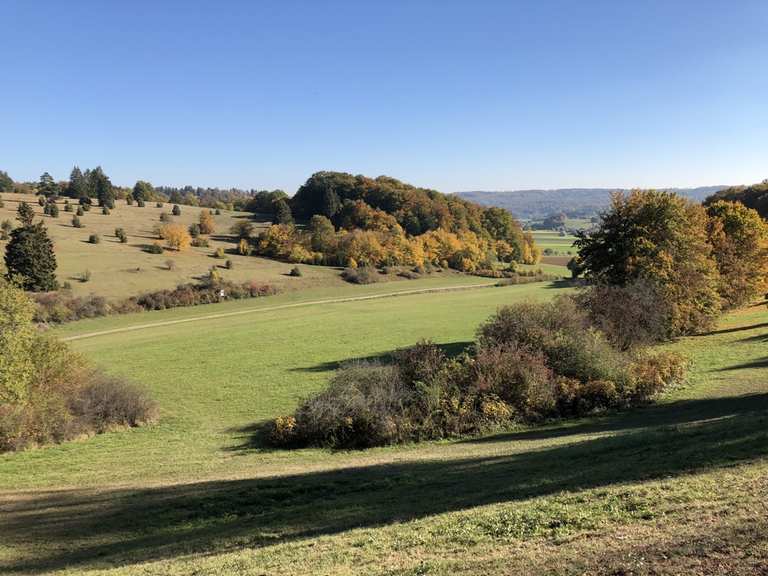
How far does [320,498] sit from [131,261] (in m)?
79.6

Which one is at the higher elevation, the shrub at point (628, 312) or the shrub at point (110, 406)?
the shrub at point (628, 312)

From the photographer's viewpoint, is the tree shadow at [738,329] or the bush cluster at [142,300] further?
the bush cluster at [142,300]

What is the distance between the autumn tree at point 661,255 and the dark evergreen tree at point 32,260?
61906 millimetres

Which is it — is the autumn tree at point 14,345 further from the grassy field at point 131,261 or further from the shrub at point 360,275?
the shrub at point 360,275

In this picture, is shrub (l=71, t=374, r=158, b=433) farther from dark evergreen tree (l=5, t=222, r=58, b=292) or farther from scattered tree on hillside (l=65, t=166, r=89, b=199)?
scattered tree on hillside (l=65, t=166, r=89, b=199)

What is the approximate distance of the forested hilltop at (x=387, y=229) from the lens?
351ft

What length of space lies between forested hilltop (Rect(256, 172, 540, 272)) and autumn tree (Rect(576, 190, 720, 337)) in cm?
6663

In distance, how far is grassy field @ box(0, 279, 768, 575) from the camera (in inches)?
347

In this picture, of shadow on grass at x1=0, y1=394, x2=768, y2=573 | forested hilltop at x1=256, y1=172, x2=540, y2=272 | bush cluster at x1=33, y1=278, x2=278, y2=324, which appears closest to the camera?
shadow on grass at x1=0, y1=394, x2=768, y2=573

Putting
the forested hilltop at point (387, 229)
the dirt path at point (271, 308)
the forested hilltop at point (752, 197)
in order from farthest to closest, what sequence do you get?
1. the forested hilltop at point (387, 229)
2. the forested hilltop at point (752, 197)
3. the dirt path at point (271, 308)

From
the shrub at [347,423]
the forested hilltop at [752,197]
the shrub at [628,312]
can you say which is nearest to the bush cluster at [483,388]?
the shrub at [347,423]

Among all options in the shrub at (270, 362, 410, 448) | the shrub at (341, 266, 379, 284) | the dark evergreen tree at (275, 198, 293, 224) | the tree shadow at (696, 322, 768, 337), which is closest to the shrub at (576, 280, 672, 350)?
the tree shadow at (696, 322, 768, 337)

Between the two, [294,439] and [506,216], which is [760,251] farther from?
[506,216]

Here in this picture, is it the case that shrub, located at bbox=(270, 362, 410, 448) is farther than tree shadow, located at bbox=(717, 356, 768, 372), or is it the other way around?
tree shadow, located at bbox=(717, 356, 768, 372)
